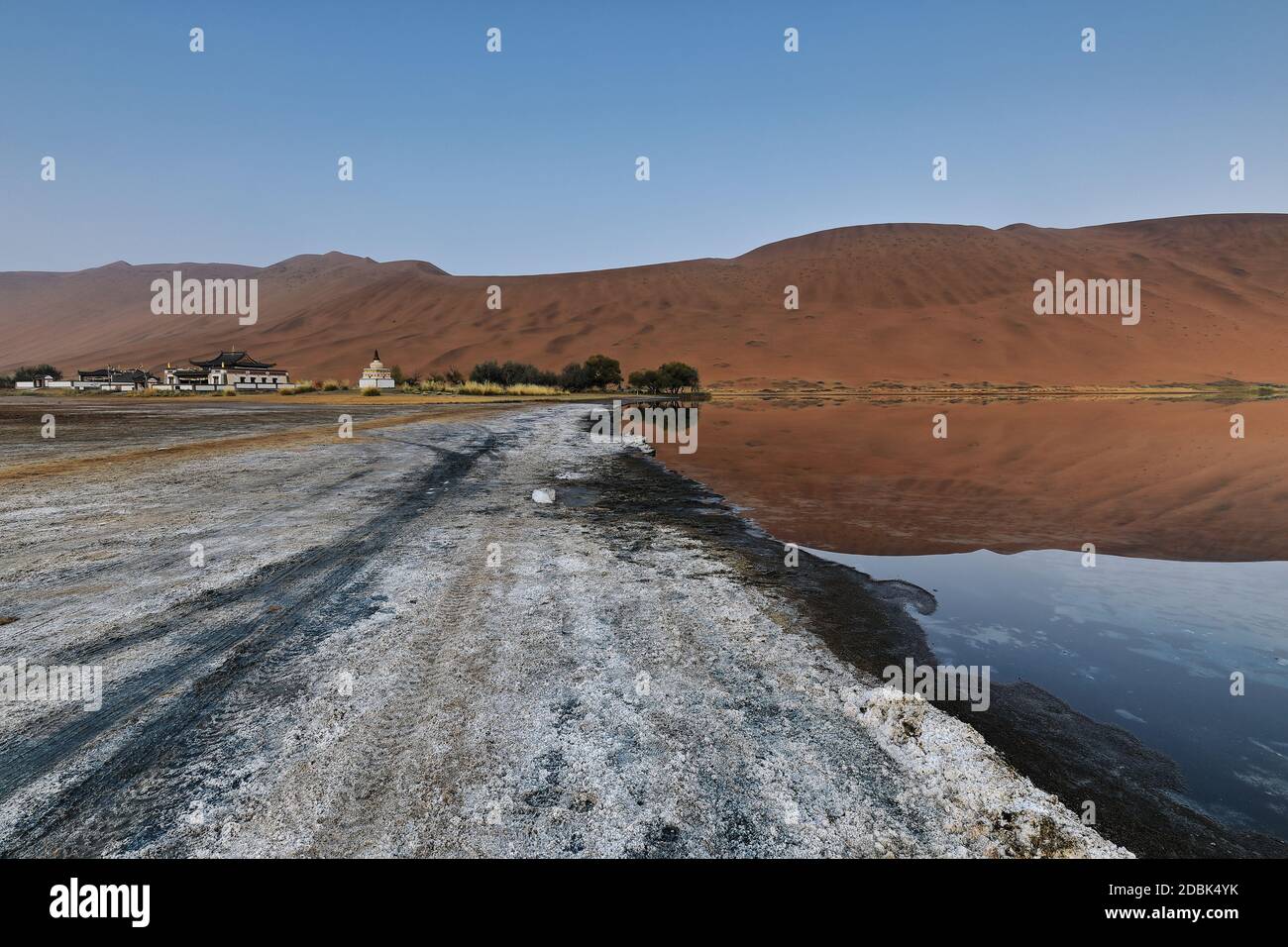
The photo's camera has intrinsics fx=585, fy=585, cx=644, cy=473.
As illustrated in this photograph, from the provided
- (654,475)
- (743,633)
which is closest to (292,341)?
(654,475)

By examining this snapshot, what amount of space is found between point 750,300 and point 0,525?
112805mm

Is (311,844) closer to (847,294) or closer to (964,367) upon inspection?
(964,367)

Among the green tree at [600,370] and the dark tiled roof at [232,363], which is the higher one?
the dark tiled roof at [232,363]

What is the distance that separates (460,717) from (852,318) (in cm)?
10216

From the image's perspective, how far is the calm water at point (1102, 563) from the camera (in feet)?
12.3

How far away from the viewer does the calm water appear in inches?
148

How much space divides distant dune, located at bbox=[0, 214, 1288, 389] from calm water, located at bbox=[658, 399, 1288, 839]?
54.1 m

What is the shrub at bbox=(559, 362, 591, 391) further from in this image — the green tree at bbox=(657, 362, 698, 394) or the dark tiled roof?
the dark tiled roof

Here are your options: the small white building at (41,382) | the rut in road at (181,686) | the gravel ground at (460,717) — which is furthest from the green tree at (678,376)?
the small white building at (41,382)

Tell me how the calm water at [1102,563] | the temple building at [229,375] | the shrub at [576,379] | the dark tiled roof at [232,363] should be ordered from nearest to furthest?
the calm water at [1102,563]
the shrub at [576,379]
the temple building at [229,375]
the dark tiled roof at [232,363]

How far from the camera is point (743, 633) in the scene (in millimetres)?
4730

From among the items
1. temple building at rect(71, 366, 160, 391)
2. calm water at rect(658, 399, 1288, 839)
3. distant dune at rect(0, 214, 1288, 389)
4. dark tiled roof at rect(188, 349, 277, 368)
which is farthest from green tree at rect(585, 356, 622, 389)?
temple building at rect(71, 366, 160, 391)

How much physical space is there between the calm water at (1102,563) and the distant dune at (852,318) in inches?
2129

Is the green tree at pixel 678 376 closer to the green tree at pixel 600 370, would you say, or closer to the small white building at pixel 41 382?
the green tree at pixel 600 370
